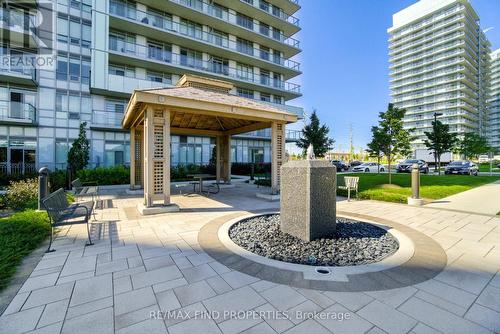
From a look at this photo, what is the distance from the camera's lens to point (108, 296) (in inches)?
110

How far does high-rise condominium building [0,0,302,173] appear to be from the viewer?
17719mm

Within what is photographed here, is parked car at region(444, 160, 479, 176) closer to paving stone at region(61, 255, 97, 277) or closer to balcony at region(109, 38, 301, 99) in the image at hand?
balcony at region(109, 38, 301, 99)

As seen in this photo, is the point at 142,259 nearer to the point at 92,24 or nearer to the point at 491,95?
the point at 92,24

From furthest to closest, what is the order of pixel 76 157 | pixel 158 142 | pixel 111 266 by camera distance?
1. pixel 76 157
2. pixel 158 142
3. pixel 111 266

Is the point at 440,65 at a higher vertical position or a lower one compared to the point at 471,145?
higher

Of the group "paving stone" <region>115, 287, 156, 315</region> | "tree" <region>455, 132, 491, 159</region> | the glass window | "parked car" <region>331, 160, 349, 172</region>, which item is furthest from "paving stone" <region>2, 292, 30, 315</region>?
"tree" <region>455, 132, 491, 159</region>

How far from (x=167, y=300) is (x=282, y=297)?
140 centimetres

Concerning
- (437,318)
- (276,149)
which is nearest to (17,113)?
(276,149)

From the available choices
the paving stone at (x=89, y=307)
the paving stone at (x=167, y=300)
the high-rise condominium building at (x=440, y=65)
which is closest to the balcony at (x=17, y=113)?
the paving stone at (x=89, y=307)

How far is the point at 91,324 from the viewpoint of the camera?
230 cm

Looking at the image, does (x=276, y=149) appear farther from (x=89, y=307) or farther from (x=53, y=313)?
(x=53, y=313)

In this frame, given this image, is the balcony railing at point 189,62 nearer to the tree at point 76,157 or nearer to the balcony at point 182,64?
the balcony at point 182,64

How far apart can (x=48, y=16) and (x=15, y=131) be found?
33.5 ft

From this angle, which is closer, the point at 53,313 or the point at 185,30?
the point at 53,313
